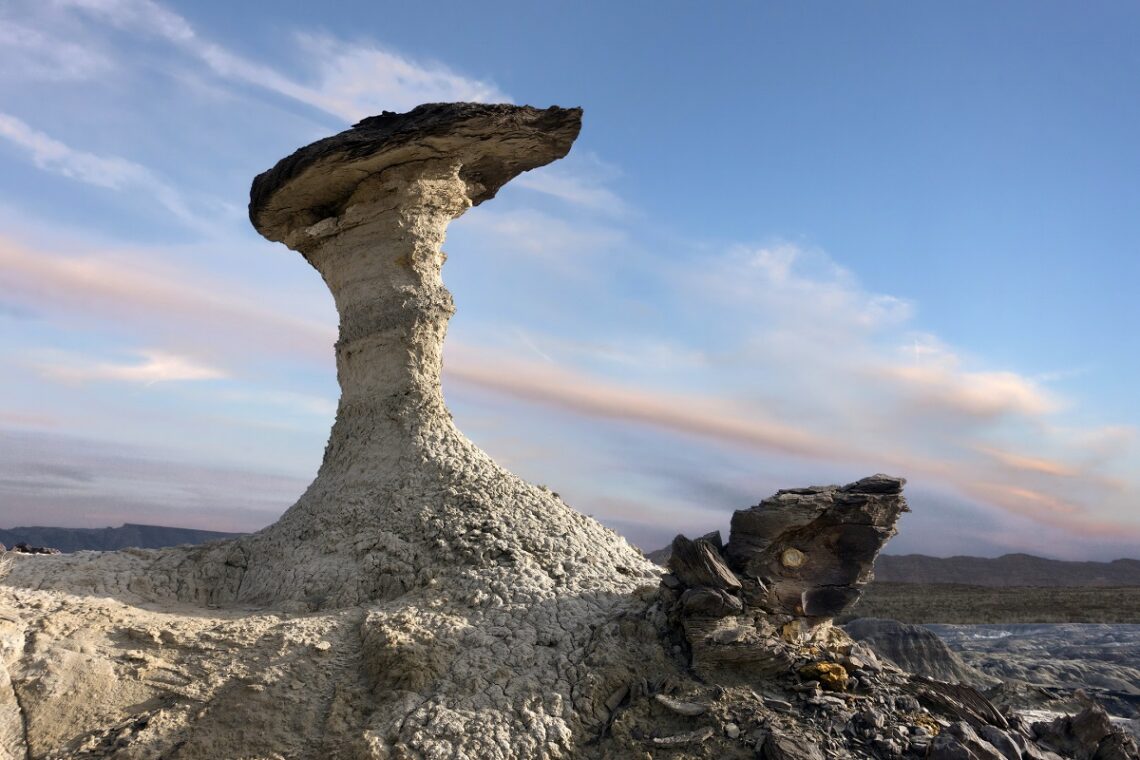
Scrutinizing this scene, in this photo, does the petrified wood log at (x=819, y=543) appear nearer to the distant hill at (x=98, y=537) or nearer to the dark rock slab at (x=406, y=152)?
the dark rock slab at (x=406, y=152)

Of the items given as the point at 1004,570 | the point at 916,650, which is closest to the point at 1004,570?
the point at 1004,570

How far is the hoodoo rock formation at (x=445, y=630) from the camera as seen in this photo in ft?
26.9

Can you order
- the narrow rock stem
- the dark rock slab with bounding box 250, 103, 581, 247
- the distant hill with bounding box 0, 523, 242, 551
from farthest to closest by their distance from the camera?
the distant hill with bounding box 0, 523, 242, 551 < the dark rock slab with bounding box 250, 103, 581, 247 < the narrow rock stem

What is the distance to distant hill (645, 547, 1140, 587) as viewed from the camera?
208 feet

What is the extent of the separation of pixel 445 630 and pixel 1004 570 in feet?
219

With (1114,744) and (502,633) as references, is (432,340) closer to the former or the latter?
(502,633)

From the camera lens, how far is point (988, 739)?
8289mm

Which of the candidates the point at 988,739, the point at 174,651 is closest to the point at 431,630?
the point at 174,651

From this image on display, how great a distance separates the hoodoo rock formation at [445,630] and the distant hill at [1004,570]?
57345 mm

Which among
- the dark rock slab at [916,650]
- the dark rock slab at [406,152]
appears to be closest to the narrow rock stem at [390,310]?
the dark rock slab at [406,152]

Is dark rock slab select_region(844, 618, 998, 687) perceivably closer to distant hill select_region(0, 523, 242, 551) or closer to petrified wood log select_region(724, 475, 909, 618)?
petrified wood log select_region(724, 475, 909, 618)

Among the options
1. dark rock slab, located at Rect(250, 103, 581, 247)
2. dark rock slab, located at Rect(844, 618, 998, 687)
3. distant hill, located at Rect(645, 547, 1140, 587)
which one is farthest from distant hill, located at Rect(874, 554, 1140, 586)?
dark rock slab, located at Rect(250, 103, 581, 247)

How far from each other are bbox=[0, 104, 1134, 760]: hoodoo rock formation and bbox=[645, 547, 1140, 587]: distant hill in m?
57.3

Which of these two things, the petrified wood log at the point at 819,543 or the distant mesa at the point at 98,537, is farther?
the distant mesa at the point at 98,537
